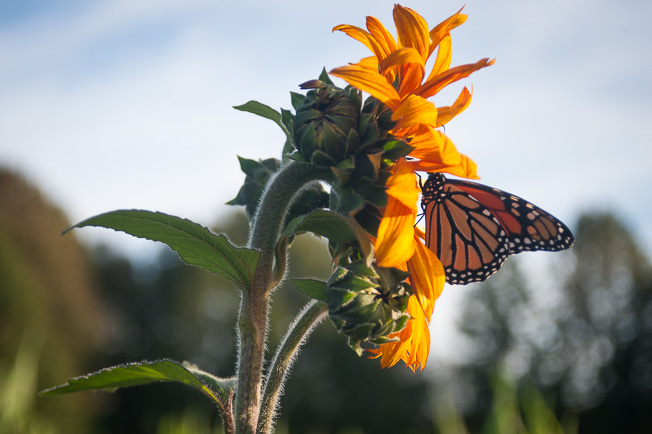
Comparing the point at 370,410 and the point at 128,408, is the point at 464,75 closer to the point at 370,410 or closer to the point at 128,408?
the point at 370,410

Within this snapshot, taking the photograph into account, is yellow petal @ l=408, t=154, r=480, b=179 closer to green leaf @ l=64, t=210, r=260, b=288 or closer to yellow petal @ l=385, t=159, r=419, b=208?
yellow petal @ l=385, t=159, r=419, b=208

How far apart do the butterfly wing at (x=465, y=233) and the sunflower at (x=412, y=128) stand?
0.51m

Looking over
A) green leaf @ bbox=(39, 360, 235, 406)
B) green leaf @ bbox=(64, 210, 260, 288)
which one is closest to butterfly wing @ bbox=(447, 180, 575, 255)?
green leaf @ bbox=(64, 210, 260, 288)

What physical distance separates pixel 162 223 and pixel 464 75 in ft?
2.55

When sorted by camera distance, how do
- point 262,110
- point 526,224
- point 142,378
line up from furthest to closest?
point 526,224
point 262,110
point 142,378

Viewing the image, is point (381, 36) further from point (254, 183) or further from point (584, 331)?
point (584, 331)

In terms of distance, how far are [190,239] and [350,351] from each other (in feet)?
70.3

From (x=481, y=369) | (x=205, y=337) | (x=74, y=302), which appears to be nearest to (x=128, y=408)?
(x=205, y=337)

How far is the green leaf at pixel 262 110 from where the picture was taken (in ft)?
4.96

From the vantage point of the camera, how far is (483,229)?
2064 millimetres

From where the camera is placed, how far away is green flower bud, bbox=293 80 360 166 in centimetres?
130

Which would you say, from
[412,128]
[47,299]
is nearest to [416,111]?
[412,128]

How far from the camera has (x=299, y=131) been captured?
134 centimetres

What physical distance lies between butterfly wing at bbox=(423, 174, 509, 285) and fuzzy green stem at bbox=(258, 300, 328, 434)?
72 centimetres
